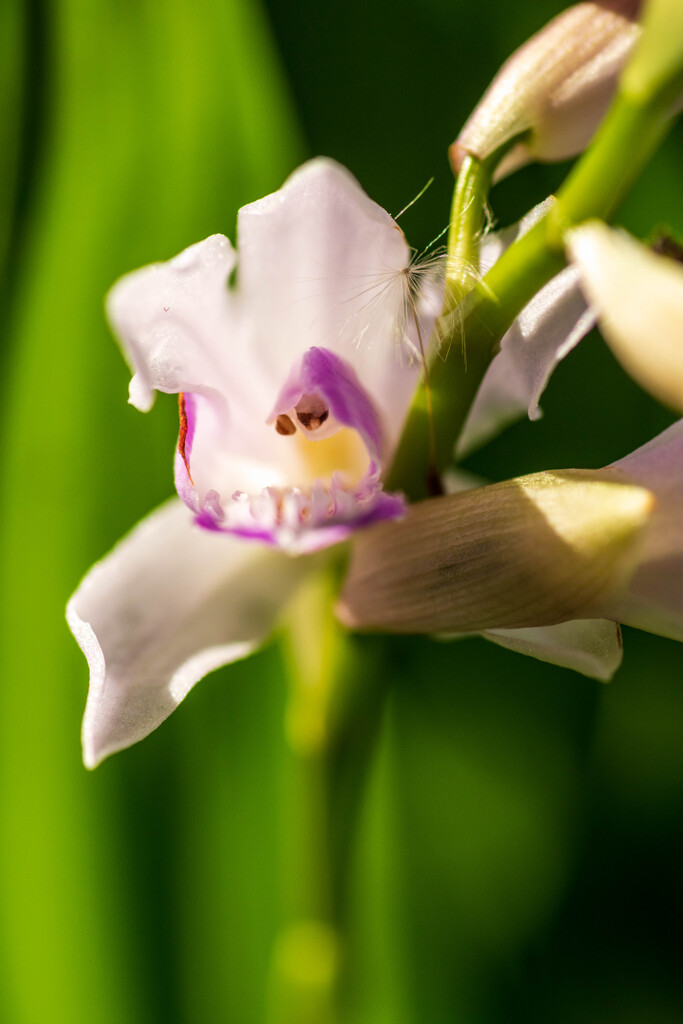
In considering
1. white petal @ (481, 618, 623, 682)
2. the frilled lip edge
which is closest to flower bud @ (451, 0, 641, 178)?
the frilled lip edge

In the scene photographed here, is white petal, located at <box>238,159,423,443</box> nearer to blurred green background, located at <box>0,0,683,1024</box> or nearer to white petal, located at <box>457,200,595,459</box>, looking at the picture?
white petal, located at <box>457,200,595,459</box>

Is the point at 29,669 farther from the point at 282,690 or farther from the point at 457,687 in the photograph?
the point at 457,687

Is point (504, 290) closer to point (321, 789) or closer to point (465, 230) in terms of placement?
point (465, 230)

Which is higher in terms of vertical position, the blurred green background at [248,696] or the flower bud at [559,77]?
the flower bud at [559,77]

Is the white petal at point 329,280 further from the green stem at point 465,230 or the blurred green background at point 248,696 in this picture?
the blurred green background at point 248,696

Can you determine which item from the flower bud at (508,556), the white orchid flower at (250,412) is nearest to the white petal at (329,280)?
the white orchid flower at (250,412)

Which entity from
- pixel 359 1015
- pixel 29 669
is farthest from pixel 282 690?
pixel 359 1015
